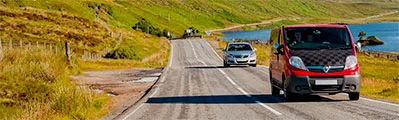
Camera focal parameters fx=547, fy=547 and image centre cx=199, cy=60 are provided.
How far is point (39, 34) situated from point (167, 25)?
11814 centimetres

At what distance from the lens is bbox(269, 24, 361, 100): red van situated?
15016mm

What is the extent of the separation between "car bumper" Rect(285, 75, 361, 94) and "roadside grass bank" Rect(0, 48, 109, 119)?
5.80 meters

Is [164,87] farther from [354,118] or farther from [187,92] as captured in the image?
[354,118]

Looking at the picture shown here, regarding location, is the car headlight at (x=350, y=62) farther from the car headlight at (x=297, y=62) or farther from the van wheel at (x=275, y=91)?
the van wheel at (x=275, y=91)

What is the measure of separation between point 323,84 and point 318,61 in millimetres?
660

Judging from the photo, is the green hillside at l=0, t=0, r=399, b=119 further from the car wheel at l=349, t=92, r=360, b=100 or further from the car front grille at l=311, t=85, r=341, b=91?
the car wheel at l=349, t=92, r=360, b=100

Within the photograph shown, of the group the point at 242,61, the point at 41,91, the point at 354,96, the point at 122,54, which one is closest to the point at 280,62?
the point at 354,96

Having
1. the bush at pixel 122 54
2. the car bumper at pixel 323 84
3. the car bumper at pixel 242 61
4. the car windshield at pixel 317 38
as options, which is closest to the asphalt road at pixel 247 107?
the car bumper at pixel 323 84

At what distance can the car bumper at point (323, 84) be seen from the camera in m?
15.0

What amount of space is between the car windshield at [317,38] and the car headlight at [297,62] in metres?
0.53

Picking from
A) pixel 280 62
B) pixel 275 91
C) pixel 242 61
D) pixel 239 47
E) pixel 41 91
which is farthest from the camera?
pixel 239 47

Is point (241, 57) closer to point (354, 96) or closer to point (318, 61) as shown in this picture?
point (354, 96)

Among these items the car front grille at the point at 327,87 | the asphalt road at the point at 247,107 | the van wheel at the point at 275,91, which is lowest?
the asphalt road at the point at 247,107

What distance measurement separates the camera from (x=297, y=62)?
15.3 m
